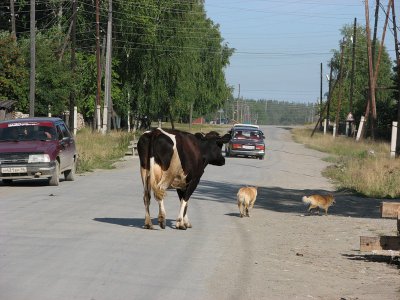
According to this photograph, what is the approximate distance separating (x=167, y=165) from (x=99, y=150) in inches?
1034

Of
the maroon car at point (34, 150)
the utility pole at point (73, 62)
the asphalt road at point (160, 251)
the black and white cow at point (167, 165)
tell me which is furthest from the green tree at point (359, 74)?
the black and white cow at point (167, 165)

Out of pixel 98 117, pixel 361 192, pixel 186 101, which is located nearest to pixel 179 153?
pixel 361 192

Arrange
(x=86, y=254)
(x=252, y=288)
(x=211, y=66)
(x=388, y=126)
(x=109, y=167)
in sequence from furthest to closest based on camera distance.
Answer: (x=211, y=66)
(x=388, y=126)
(x=109, y=167)
(x=86, y=254)
(x=252, y=288)

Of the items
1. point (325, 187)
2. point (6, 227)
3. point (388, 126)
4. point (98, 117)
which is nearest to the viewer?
point (6, 227)

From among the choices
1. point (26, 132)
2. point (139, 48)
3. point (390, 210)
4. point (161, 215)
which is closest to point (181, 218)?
point (161, 215)

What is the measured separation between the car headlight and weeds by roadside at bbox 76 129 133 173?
735 centimetres

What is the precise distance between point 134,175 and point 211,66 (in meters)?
63.6

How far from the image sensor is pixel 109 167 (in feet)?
111

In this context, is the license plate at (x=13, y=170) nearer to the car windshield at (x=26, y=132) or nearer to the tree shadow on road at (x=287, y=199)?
the car windshield at (x=26, y=132)

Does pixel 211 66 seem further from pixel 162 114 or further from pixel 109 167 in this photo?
pixel 109 167

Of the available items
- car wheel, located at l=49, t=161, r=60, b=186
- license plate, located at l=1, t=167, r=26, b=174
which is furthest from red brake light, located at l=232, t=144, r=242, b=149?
license plate, located at l=1, t=167, r=26, b=174

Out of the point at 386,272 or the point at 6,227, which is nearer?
the point at 386,272

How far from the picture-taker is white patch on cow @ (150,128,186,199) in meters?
13.6

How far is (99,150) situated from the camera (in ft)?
130
